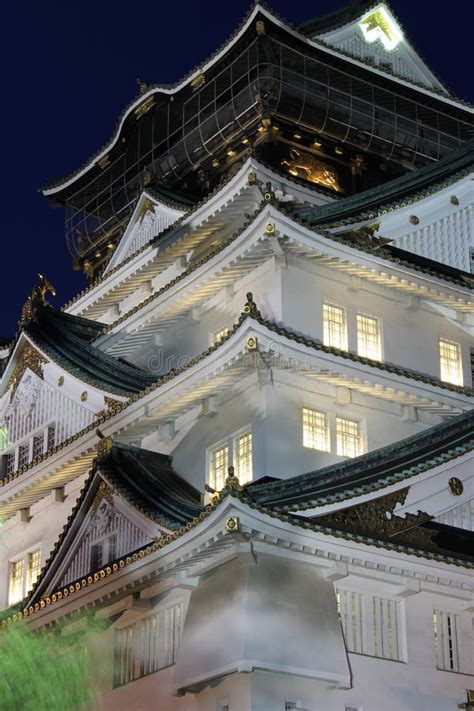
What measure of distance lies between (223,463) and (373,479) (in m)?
5.16

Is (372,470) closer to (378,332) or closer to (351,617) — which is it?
(351,617)

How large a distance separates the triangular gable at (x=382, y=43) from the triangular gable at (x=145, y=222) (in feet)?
29.8

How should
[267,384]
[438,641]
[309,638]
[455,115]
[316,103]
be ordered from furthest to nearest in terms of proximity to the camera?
1. [455,115]
2. [316,103]
3. [267,384]
4. [438,641]
5. [309,638]

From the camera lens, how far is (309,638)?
82.2 ft

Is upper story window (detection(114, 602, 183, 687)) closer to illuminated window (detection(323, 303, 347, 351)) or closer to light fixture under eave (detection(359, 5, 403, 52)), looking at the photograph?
illuminated window (detection(323, 303, 347, 351))

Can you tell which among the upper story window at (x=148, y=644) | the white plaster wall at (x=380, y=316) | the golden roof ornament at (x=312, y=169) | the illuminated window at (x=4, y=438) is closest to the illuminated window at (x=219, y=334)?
the white plaster wall at (x=380, y=316)

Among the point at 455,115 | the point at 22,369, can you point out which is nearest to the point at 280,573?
the point at 22,369

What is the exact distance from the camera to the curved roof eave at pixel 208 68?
40.9 meters

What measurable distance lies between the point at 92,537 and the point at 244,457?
3.90 m

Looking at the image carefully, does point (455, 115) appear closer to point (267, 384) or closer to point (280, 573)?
point (267, 384)

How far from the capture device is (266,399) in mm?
30547

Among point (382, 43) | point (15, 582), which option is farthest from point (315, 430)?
point (382, 43)

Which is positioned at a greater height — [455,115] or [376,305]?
[455,115]

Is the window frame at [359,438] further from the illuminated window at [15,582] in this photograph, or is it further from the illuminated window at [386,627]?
the illuminated window at [15,582]
